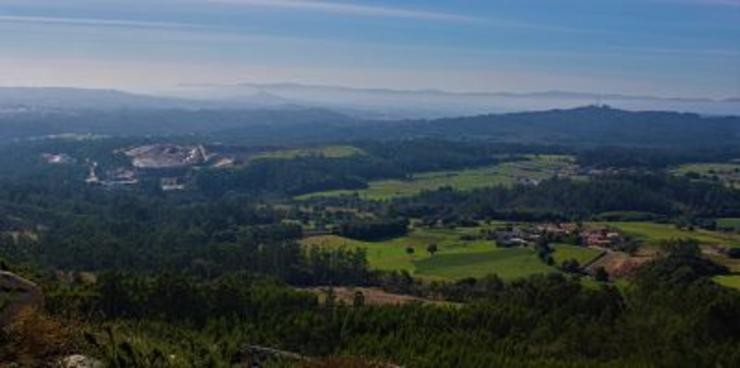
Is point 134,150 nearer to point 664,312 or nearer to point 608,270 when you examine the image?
point 608,270

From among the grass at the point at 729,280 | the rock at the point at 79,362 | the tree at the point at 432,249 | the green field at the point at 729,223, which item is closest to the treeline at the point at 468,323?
the grass at the point at 729,280

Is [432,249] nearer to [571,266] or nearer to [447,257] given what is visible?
[447,257]

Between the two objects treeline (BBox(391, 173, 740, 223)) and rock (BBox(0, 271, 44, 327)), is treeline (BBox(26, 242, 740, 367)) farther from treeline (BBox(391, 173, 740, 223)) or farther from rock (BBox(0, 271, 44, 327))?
treeline (BBox(391, 173, 740, 223))

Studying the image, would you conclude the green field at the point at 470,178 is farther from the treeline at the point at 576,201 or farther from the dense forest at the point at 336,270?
the treeline at the point at 576,201

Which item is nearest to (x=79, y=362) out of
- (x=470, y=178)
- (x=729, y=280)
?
(x=729, y=280)

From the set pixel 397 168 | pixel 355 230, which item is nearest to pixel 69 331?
pixel 355 230

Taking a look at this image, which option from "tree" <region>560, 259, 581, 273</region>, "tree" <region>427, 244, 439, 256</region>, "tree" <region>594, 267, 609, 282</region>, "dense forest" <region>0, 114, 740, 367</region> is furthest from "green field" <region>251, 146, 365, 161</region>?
"tree" <region>594, 267, 609, 282</region>
